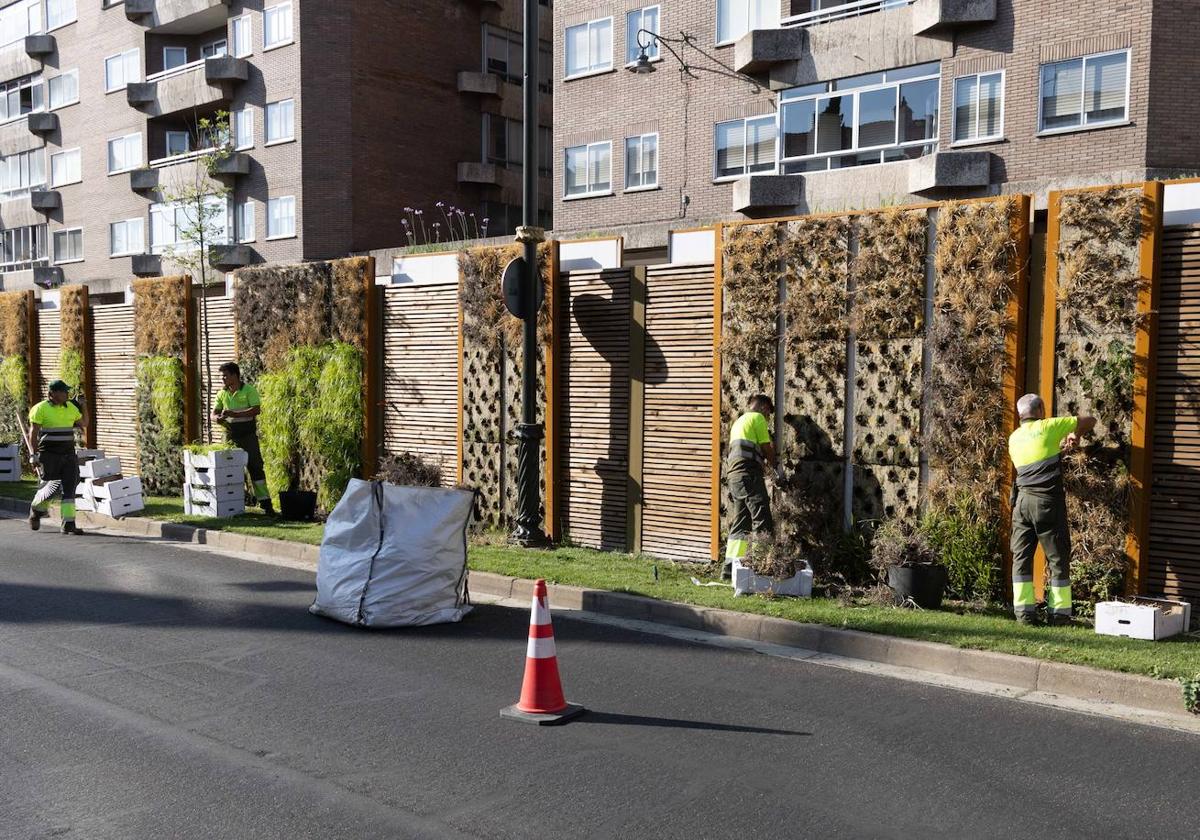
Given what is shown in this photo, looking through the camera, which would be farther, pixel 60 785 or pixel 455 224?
pixel 455 224

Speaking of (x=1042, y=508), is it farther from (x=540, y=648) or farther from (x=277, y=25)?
(x=277, y=25)

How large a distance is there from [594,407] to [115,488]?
772 cm

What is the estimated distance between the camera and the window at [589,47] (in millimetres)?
27859

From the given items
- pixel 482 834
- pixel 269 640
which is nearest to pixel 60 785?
pixel 482 834

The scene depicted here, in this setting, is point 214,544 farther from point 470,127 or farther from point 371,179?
point 470,127

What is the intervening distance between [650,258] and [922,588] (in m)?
15.0

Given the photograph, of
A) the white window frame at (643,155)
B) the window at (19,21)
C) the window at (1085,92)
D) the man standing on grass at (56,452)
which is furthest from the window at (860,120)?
the window at (19,21)

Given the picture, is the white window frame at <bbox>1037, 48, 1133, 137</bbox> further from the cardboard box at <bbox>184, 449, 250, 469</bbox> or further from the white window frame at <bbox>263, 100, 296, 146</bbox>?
the white window frame at <bbox>263, 100, 296, 146</bbox>

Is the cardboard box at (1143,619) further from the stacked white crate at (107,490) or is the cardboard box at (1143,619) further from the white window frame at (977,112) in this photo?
the white window frame at (977,112)

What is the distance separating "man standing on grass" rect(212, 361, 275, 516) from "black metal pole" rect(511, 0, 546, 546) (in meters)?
4.74

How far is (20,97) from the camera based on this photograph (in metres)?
46.9

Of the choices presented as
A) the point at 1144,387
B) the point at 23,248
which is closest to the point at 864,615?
the point at 1144,387

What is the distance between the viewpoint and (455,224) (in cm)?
3684

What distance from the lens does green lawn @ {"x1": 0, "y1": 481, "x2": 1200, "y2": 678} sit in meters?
7.75
